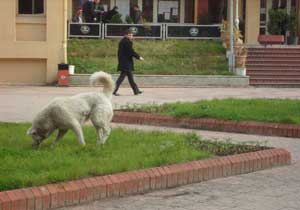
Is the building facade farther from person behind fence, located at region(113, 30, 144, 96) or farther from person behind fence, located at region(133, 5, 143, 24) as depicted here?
person behind fence, located at region(133, 5, 143, 24)

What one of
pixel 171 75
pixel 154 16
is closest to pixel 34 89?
pixel 171 75

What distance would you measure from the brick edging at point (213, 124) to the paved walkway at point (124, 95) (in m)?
2.21

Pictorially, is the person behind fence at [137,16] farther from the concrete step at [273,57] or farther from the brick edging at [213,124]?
the brick edging at [213,124]

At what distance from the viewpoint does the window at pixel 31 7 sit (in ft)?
89.2

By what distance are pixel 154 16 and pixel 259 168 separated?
104 ft

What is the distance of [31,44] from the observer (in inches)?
1048

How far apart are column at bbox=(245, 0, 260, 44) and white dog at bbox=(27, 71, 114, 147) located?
27891mm

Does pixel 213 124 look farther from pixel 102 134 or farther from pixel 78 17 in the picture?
pixel 78 17

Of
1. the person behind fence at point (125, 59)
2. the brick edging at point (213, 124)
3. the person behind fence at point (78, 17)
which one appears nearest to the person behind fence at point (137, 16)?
the person behind fence at point (78, 17)

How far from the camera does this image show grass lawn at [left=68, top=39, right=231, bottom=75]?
27.6 m

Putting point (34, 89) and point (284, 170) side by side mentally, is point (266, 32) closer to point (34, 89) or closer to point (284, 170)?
point (34, 89)

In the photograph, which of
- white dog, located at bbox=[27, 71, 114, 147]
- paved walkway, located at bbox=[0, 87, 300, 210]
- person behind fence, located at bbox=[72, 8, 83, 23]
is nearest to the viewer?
paved walkway, located at bbox=[0, 87, 300, 210]

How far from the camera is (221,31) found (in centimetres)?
3250

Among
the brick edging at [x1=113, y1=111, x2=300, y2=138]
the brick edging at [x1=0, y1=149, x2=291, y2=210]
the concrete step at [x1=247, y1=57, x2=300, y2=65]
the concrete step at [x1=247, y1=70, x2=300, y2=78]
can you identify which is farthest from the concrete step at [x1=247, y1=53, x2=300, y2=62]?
the brick edging at [x1=0, y1=149, x2=291, y2=210]
